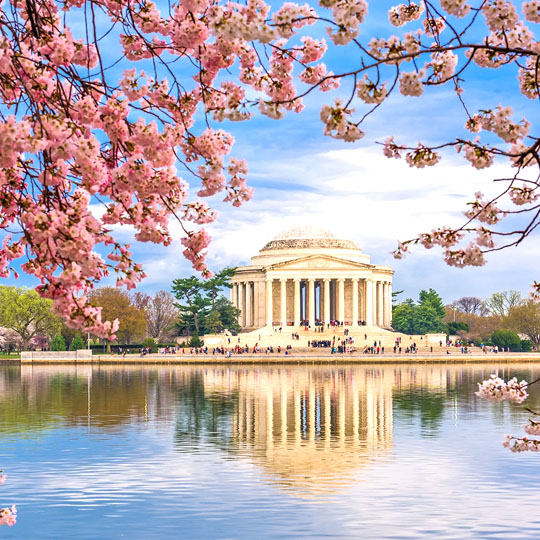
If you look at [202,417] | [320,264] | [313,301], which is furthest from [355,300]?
[202,417]

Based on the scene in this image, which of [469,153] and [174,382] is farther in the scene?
[174,382]

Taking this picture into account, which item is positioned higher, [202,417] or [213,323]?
[213,323]

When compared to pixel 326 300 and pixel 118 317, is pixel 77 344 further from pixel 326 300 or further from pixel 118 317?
Result: pixel 326 300

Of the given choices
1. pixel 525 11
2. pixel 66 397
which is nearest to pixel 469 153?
pixel 525 11

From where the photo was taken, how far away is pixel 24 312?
11875cm

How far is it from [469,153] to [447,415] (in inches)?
1406

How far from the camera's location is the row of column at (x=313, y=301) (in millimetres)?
144875

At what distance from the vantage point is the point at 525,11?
10531mm

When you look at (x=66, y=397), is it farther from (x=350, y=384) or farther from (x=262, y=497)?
(x=262, y=497)

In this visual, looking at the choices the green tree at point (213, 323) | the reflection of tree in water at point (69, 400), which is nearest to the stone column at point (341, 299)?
the green tree at point (213, 323)

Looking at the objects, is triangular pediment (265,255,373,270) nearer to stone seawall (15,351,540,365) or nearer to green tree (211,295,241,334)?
green tree (211,295,241,334)

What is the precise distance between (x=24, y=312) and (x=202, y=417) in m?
78.4

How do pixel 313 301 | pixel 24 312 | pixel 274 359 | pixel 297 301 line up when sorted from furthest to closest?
pixel 297 301 < pixel 313 301 < pixel 24 312 < pixel 274 359

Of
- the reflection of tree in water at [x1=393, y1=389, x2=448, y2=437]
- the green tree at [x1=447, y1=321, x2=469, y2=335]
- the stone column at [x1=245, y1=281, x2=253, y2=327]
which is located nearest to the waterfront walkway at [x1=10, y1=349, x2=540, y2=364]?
the reflection of tree in water at [x1=393, y1=389, x2=448, y2=437]
